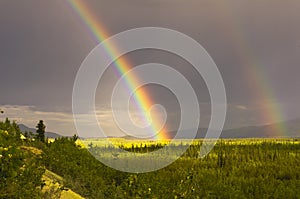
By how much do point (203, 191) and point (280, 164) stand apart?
1246 centimetres

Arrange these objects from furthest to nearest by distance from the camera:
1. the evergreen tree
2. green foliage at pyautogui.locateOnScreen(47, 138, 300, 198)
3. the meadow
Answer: the evergreen tree < green foliage at pyautogui.locateOnScreen(47, 138, 300, 198) < the meadow

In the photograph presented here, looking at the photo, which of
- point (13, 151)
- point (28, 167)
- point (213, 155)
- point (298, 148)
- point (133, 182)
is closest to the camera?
point (13, 151)

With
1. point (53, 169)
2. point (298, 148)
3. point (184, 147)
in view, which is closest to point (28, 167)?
point (53, 169)

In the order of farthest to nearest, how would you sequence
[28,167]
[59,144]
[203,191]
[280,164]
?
[280,164] < [59,144] < [203,191] < [28,167]

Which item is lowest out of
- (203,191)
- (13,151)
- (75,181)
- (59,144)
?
(13,151)

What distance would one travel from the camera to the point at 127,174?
15.0 meters

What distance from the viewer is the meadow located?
7.68m

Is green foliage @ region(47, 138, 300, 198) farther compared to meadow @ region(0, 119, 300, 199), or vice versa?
green foliage @ region(47, 138, 300, 198)

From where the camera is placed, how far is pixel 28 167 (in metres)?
8.44

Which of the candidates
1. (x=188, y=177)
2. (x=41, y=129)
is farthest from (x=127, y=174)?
(x=41, y=129)

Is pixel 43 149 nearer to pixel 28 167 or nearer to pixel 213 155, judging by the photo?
pixel 28 167

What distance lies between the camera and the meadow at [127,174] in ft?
25.2

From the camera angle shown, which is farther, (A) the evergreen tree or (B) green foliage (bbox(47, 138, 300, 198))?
(A) the evergreen tree

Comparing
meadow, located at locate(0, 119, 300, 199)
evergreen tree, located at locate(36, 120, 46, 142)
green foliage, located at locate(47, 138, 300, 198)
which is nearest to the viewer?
meadow, located at locate(0, 119, 300, 199)
